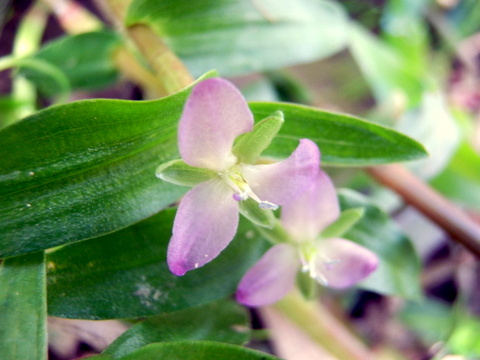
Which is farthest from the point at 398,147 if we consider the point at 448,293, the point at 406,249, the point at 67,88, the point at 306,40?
the point at 448,293

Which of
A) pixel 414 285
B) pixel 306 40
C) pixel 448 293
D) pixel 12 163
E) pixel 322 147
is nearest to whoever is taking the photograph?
pixel 12 163

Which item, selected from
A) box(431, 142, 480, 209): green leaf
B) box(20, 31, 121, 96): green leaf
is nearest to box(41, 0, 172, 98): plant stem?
box(20, 31, 121, 96): green leaf

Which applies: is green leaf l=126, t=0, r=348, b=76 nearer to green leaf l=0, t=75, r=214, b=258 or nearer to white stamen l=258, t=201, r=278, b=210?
green leaf l=0, t=75, r=214, b=258

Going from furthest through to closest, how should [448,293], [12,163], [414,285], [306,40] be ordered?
[448,293], [306,40], [414,285], [12,163]

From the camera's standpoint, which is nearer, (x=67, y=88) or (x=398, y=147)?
(x=398, y=147)

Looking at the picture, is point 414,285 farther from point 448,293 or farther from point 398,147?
point 448,293

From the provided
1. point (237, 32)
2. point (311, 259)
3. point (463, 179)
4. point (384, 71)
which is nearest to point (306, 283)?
point (311, 259)

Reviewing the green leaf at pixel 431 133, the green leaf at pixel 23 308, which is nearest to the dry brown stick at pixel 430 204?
the green leaf at pixel 431 133

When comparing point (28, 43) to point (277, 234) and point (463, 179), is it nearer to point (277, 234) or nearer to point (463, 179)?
point (277, 234)
